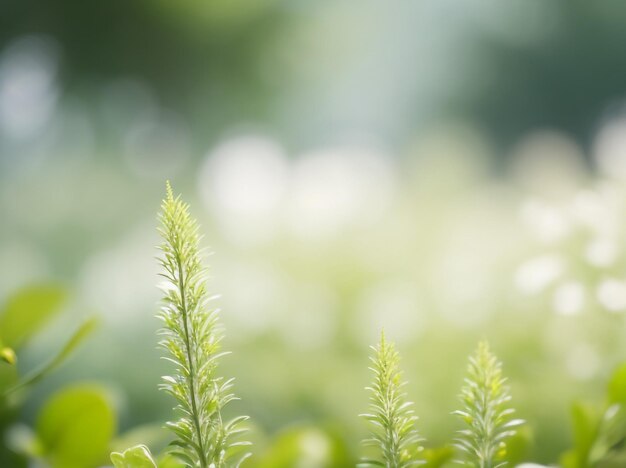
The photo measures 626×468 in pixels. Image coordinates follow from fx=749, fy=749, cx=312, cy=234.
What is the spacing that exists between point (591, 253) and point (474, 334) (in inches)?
4.2

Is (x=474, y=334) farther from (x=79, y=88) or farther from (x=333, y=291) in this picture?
(x=79, y=88)

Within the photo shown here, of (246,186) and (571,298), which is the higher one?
(246,186)

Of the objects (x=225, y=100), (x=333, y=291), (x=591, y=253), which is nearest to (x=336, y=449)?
(x=591, y=253)

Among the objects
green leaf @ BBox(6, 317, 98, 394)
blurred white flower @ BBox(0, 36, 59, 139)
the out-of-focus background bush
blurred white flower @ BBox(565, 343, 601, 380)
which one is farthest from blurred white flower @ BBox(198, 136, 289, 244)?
green leaf @ BBox(6, 317, 98, 394)

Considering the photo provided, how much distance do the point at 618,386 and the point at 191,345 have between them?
9 centimetres

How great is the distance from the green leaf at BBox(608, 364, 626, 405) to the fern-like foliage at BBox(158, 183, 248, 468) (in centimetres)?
8

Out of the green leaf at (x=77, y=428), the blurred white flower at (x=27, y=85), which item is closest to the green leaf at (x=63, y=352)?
the green leaf at (x=77, y=428)

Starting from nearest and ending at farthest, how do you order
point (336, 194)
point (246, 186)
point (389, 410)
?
point (389, 410) → point (336, 194) → point (246, 186)

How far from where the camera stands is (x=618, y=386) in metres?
0.16

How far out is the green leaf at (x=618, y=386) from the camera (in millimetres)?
153

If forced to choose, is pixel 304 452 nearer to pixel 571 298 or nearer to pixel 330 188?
pixel 571 298

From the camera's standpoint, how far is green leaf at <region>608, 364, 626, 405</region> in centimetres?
15

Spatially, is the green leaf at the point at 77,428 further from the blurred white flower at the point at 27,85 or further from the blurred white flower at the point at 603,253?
the blurred white flower at the point at 27,85

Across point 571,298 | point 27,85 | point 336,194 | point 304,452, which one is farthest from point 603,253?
point 27,85
